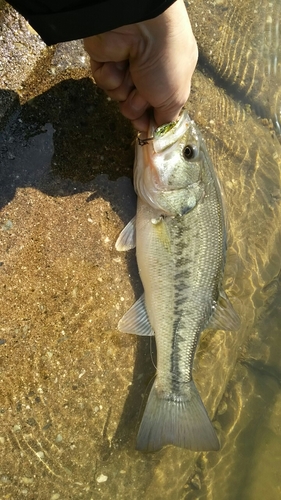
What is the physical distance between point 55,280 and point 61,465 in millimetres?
1185

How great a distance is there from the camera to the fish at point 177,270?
3.06m

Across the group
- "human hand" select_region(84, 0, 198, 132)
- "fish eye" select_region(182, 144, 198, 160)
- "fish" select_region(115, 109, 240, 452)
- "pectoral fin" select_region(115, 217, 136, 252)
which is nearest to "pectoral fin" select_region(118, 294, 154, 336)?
"fish" select_region(115, 109, 240, 452)

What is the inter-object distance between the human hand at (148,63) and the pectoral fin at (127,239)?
0.70m

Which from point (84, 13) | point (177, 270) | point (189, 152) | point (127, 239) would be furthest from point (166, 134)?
point (84, 13)

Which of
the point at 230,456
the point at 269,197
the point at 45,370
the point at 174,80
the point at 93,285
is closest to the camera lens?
the point at 174,80

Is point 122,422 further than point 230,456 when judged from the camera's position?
No

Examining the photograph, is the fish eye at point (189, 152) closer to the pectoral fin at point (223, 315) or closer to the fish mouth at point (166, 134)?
the fish mouth at point (166, 134)

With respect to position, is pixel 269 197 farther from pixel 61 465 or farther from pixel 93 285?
pixel 61 465

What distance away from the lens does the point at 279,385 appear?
13.3 feet

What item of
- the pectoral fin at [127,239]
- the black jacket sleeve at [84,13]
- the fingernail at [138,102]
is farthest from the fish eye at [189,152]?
the black jacket sleeve at [84,13]

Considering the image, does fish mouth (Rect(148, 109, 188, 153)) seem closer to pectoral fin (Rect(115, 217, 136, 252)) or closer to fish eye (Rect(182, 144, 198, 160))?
fish eye (Rect(182, 144, 198, 160))

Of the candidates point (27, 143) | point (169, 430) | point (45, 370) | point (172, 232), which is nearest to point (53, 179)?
point (27, 143)

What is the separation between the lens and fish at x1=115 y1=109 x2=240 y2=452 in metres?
3.06

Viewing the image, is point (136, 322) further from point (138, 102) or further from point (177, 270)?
point (138, 102)
